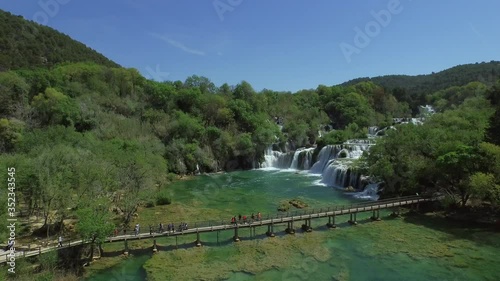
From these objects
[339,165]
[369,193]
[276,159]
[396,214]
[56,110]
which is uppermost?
[56,110]

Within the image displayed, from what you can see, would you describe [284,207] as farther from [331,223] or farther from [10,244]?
[10,244]

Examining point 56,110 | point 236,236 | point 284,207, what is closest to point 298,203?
point 284,207

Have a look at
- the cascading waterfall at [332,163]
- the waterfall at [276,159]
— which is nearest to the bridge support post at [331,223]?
the cascading waterfall at [332,163]

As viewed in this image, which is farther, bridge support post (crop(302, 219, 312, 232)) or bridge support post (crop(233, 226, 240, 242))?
bridge support post (crop(302, 219, 312, 232))

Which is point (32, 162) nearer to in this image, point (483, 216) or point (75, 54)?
point (483, 216)

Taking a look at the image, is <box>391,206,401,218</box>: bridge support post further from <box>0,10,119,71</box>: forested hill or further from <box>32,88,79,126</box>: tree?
<box>0,10,119,71</box>: forested hill

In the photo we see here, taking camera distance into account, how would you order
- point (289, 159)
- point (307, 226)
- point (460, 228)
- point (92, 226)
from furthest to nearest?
point (289, 159) → point (307, 226) → point (460, 228) → point (92, 226)

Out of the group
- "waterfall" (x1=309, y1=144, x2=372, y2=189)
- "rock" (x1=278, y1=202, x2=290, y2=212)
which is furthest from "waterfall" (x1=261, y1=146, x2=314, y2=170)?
"rock" (x1=278, y1=202, x2=290, y2=212)
